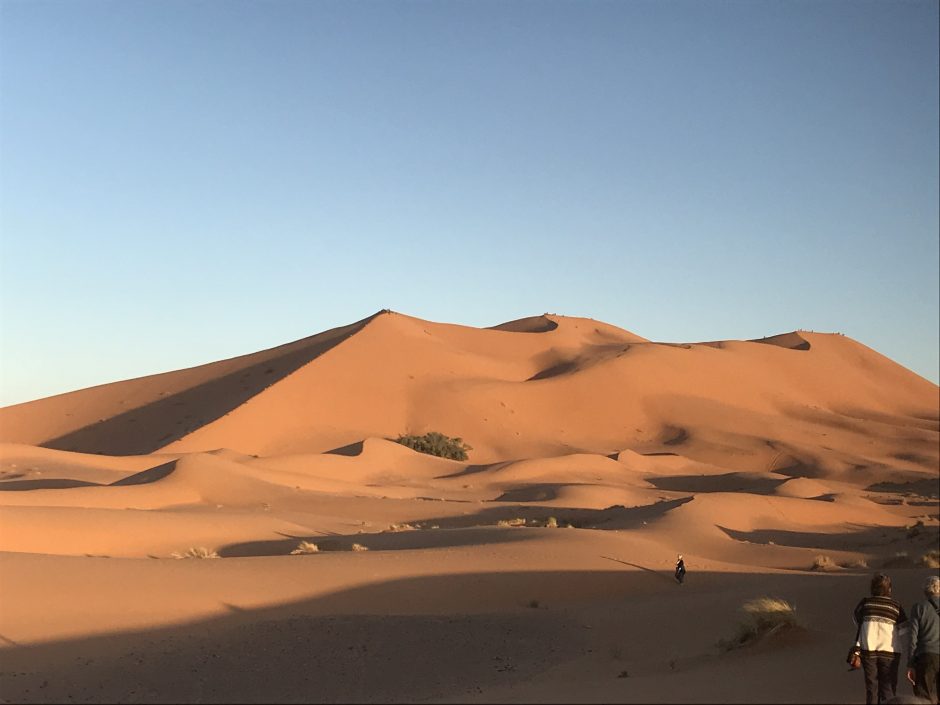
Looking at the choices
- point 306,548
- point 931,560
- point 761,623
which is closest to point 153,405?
point 306,548

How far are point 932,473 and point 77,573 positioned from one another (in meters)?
43.5

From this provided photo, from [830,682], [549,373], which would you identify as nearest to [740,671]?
[830,682]

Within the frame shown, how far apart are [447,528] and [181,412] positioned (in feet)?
132

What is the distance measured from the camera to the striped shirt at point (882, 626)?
8484 mm

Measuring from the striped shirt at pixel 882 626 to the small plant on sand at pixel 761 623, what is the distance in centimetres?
294

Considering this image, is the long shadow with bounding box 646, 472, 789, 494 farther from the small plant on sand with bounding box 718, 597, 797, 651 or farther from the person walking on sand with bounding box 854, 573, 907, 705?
the person walking on sand with bounding box 854, 573, 907, 705

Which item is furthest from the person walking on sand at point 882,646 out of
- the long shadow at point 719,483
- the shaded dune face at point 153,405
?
the shaded dune face at point 153,405

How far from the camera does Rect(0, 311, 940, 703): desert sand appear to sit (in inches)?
472

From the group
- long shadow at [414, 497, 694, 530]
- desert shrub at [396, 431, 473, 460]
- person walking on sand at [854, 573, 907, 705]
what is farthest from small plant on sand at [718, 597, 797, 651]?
desert shrub at [396, 431, 473, 460]

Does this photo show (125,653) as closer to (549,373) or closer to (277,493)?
(277,493)

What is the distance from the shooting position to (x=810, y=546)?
89.7 feet

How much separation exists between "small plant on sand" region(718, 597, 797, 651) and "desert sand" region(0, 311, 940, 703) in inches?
4.6

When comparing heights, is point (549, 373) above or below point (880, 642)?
above

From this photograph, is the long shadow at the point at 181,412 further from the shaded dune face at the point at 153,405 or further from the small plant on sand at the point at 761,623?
the small plant on sand at the point at 761,623
